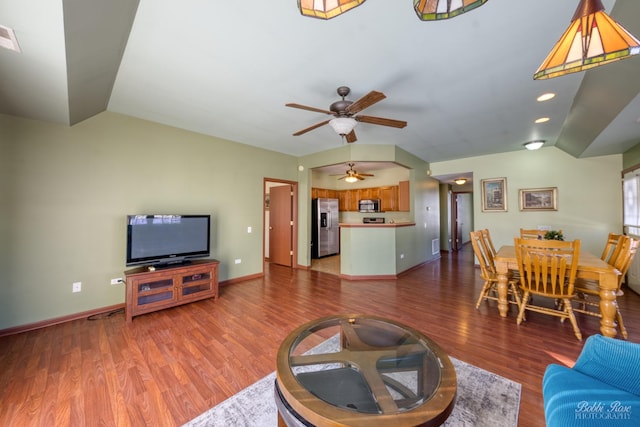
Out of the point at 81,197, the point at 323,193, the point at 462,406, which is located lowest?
the point at 462,406

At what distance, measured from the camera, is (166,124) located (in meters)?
3.62

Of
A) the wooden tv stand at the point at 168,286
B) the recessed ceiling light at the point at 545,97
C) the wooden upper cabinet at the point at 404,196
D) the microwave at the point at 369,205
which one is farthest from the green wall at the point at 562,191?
the wooden tv stand at the point at 168,286

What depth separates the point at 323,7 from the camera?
3.26ft

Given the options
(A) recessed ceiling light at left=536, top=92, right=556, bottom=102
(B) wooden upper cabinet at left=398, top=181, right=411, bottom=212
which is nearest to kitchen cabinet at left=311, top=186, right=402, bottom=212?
(B) wooden upper cabinet at left=398, top=181, right=411, bottom=212

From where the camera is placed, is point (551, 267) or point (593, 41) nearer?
point (593, 41)

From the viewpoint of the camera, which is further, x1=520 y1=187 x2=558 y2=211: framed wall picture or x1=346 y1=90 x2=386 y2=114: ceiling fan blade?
x1=520 y1=187 x2=558 y2=211: framed wall picture

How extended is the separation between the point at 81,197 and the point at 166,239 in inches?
42.2

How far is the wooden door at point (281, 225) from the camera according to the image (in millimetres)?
5773

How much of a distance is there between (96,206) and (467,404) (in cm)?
439

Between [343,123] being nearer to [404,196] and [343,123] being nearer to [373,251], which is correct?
[373,251]

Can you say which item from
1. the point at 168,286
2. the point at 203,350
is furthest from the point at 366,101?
the point at 168,286

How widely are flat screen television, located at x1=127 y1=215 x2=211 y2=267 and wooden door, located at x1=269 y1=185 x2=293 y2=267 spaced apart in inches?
90.5

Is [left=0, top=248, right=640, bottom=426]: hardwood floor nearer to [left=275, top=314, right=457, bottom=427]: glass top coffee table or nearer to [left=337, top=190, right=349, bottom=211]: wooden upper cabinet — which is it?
[left=275, top=314, right=457, bottom=427]: glass top coffee table

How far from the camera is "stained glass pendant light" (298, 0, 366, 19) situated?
0.98 metres
